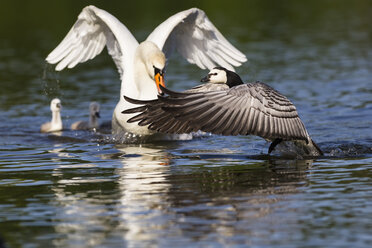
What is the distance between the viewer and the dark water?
6.85 m

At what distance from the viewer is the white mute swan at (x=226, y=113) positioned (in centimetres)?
913

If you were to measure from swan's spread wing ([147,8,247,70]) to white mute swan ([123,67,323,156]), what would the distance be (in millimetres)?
4465

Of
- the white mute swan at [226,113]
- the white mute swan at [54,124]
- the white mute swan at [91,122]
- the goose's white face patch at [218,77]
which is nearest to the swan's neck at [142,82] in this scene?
the goose's white face patch at [218,77]

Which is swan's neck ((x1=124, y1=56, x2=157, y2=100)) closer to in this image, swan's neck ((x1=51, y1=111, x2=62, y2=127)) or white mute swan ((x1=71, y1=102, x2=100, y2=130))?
white mute swan ((x1=71, y1=102, x2=100, y2=130))

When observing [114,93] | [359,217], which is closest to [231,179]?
[359,217]

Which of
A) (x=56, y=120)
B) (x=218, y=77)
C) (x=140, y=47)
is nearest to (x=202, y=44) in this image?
(x=140, y=47)

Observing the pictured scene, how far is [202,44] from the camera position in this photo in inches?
575

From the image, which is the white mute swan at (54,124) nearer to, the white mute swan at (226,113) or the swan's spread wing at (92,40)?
the swan's spread wing at (92,40)

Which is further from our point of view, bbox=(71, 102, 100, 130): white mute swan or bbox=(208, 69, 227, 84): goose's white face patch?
bbox=(71, 102, 100, 130): white mute swan

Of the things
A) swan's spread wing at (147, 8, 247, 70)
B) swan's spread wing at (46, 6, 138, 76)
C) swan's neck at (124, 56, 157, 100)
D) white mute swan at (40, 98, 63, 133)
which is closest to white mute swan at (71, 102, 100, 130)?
white mute swan at (40, 98, 63, 133)

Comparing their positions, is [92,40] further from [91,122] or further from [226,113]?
[226,113]

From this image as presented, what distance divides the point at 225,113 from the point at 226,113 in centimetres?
1

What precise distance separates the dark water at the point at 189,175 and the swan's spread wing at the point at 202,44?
78.1 inches

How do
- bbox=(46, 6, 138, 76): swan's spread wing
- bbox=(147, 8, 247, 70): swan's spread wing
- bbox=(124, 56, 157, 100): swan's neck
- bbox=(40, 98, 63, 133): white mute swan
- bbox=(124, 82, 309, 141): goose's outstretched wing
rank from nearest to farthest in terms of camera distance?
1. bbox=(124, 82, 309, 141): goose's outstretched wing
2. bbox=(124, 56, 157, 100): swan's neck
3. bbox=(46, 6, 138, 76): swan's spread wing
4. bbox=(147, 8, 247, 70): swan's spread wing
5. bbox=(40, 98, 63, 133): white mute swan
